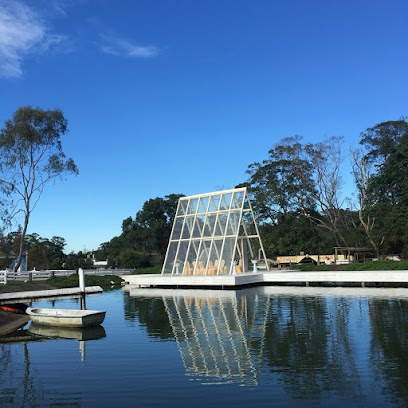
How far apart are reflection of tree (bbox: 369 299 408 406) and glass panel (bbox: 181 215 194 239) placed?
54.9ft

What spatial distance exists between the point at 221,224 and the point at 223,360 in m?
20.3

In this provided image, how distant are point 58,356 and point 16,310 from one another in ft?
35.8

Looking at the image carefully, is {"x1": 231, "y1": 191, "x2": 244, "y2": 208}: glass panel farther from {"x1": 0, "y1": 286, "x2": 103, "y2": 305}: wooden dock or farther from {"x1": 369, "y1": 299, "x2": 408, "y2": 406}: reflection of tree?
{"x1": 369, "y1": 299, "x2": 408, "y2": 406}: reflection of tree

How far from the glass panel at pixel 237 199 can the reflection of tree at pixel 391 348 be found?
14.4 m


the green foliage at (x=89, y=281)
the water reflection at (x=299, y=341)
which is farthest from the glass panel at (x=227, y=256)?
the green foliage at (x=89, y=281)

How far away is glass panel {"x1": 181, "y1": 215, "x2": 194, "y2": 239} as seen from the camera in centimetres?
3089

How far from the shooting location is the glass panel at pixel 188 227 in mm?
30891

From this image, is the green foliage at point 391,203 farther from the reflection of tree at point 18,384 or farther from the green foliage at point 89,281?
the reflection of tree at point 18,384

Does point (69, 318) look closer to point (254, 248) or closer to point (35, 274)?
point (254, 248)

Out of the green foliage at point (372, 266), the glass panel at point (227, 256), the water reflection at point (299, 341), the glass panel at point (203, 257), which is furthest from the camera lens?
the glass panel at point (203, 257)

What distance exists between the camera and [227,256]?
28.1 m

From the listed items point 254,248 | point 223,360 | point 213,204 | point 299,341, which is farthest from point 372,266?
point 223,360

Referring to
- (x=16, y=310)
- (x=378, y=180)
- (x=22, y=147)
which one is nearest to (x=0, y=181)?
(x=22, y=147)

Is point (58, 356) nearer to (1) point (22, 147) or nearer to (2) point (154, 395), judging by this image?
(2) point (154, 395)
